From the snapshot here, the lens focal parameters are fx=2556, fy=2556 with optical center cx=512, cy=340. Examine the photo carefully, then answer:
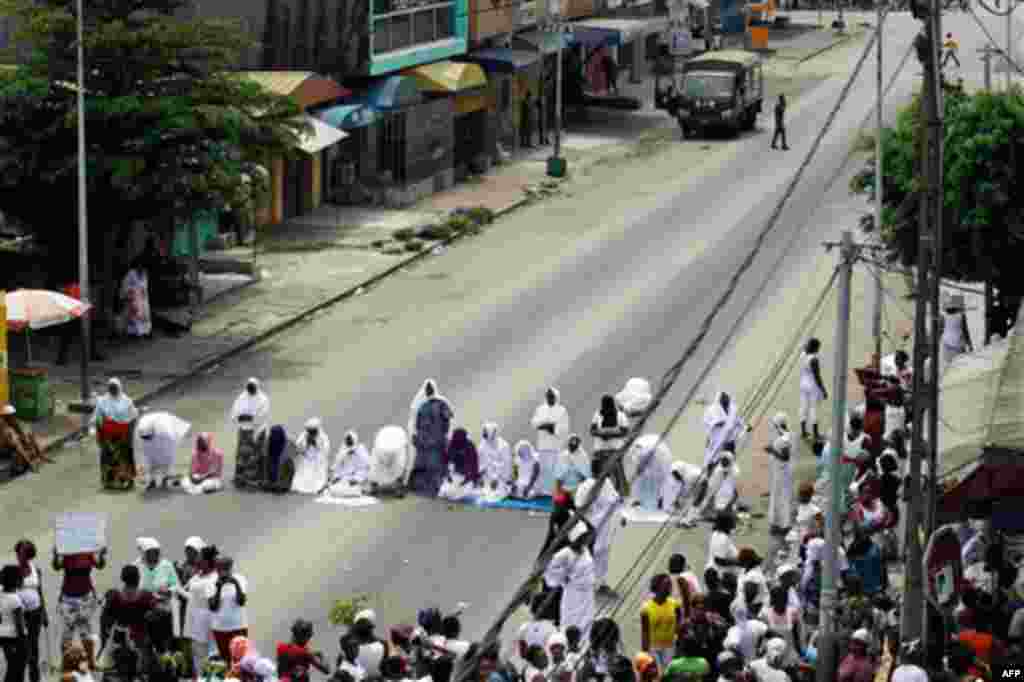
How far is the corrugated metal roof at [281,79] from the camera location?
49.6 metres

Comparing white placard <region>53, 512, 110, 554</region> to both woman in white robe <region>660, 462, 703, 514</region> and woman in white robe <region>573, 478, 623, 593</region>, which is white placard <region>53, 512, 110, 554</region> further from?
woman in white robe <region>660, 462, 703, 514</region>

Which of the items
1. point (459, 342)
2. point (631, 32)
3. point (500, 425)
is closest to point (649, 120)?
point (631, 32)

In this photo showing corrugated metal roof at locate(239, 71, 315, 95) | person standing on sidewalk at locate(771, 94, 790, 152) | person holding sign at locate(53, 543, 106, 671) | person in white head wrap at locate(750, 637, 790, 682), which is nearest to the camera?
person in white head wrap at locate(750, 637, 790, 682)

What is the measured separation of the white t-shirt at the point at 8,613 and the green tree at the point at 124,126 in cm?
1562

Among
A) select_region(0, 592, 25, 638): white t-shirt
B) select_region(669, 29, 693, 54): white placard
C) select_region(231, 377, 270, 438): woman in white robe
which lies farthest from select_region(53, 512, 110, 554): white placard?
select_region(669, 29, 693, 54): white placard

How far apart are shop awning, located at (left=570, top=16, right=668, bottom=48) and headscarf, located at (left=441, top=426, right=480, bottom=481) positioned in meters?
40.6

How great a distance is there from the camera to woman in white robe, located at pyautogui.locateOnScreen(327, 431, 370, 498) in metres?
30.5

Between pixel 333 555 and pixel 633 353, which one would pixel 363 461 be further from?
pixel 633 353

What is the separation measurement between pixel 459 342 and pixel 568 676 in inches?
827

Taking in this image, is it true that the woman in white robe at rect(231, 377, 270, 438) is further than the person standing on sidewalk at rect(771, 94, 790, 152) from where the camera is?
No

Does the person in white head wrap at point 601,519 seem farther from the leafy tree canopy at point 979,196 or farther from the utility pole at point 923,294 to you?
the leafy tree canopy at point 979,196

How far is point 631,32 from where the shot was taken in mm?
73562

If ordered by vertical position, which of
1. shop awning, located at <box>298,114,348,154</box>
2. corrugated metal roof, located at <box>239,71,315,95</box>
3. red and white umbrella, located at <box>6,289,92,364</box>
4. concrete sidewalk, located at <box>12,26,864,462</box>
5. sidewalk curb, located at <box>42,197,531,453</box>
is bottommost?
sidewalk curb, located at <box>42,197,531,453</box>

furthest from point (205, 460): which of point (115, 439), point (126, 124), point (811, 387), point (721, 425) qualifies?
point (126, 124)
